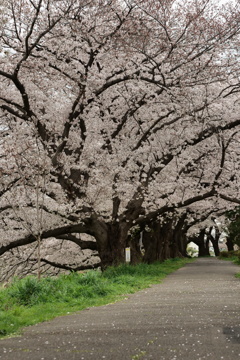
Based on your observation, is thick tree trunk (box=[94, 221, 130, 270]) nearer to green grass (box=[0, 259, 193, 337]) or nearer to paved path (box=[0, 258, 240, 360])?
green grass (box=[0, 259, 193, 337])

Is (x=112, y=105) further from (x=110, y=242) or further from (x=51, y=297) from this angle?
(x=51, y=297)

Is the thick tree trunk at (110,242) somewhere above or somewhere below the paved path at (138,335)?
above

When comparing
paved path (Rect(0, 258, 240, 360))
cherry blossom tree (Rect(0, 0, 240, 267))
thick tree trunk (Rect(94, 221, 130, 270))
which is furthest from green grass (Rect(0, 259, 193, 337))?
thick tree trunk (Rect(94, 221, 130, 270))

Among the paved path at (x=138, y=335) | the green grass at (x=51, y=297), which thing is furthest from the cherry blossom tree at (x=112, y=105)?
the paved path at (x=138, y=335)

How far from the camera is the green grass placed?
8.95m

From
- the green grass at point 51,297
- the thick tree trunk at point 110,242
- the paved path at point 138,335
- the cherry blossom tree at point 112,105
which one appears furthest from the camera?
the thick tree trunk at point 110,242

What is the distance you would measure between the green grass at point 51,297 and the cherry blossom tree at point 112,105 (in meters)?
3.32

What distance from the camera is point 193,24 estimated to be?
1491cm

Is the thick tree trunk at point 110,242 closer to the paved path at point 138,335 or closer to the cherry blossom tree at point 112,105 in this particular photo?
the cherry blossom tree at point 112,105

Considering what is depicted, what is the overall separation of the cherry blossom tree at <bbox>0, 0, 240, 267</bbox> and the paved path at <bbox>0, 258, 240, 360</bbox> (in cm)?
651

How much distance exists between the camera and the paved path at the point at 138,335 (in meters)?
5.82

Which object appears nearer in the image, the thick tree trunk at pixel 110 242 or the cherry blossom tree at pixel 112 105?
the cherry blossom tree at pixel 112 105

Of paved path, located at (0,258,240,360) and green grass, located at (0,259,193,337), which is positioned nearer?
paved path, located at (0,258,240,360)

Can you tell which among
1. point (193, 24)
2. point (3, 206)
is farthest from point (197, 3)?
point (3, 206)
